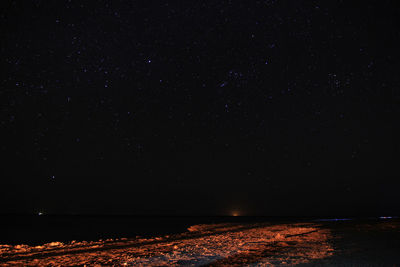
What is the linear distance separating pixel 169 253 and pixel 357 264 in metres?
6.55

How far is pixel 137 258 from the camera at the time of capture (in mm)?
10969

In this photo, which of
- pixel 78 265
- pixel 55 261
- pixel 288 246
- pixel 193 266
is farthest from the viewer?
pixel 288 246

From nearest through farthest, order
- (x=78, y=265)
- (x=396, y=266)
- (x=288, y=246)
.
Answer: (x=396, y=266)
(x=78, y=265)
(x=288, y=246)

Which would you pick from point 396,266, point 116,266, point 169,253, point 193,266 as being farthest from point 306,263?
point 116,266

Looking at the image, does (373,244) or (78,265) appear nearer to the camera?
(78,265)

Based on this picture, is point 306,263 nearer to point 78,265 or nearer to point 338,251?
point 338,251

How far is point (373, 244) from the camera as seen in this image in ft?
43.0

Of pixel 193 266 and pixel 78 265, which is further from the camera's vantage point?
pixel 78 265

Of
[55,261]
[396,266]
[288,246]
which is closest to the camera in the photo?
[396,266]

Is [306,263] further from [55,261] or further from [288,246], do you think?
[55,261]

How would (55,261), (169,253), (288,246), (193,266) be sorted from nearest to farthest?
(193,266) → (55,261) → (169,253) → (288,246)

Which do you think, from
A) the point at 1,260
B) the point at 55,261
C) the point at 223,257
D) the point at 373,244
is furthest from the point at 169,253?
the point at 373,244

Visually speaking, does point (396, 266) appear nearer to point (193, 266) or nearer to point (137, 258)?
point (193, 266)

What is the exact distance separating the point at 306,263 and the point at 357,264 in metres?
1.57
